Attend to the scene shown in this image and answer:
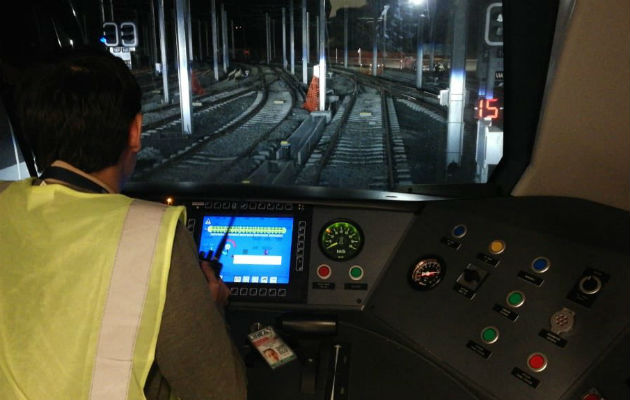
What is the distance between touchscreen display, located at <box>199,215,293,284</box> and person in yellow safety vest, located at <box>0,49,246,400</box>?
30.7 inches

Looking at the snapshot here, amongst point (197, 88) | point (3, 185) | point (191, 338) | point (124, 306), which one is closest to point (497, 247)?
point (191, 338)

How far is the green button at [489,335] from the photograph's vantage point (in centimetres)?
128

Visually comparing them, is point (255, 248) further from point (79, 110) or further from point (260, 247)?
point (79, 110)

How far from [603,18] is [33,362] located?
1599 millimetres

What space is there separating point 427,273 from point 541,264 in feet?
1.12

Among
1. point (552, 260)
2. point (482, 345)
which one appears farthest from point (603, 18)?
point (482, 345)

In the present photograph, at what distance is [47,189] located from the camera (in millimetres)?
863

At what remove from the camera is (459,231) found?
1550mm

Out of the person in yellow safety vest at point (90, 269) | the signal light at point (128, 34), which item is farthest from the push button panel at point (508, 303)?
the signal light at point (128, 34)

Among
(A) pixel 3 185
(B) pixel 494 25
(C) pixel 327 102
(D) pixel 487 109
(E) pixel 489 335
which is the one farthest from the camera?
(C) pixel 327 102

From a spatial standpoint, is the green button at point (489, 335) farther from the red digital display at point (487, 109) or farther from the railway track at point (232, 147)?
the railway track at point (232, 147)

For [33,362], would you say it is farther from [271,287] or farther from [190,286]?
[271,287]

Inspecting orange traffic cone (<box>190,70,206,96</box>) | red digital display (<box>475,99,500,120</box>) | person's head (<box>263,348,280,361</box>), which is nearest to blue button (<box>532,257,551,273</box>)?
person's head (<box>263,348,280,361</box>)

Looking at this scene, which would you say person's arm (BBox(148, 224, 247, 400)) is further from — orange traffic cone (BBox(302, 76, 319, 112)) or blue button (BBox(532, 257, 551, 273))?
orange traffic cone (BBox(302, 76, 319, 112))
